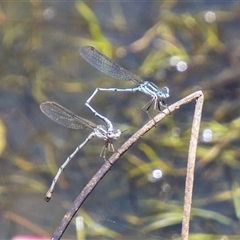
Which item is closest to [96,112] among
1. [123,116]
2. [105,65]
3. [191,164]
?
[105,65]

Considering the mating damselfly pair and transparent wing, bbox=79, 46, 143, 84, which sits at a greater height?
transparent wing, bbox=79, 46, 143, 84

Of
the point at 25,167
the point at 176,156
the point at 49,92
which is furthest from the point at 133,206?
the point at 49,92

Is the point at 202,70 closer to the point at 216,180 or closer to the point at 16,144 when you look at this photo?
the point at 216,180

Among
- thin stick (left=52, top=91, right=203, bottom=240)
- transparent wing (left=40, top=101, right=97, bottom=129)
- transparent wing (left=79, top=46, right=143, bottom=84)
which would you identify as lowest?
thin stick (left=52, top=91, right=203, bottom=240)

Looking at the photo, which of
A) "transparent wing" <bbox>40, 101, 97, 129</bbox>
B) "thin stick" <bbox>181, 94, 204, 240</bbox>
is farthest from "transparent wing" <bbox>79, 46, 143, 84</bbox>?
"thin stick" <bbox>181, 94, 204, 240</bbox>

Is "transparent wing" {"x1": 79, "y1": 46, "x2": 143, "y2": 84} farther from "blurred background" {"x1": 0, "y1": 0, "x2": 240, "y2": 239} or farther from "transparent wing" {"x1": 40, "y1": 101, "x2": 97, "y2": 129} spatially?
"blurred background" {"x1": 0, "y1": 0, "x2": 240, "y2": 239}

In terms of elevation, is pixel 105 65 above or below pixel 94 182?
above

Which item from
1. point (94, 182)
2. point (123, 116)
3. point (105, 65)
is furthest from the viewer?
point (123, 116)

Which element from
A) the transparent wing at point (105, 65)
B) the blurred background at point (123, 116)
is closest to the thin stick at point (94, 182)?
the transparent wing at point (105, 65)

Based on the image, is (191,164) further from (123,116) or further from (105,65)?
(123,116)
